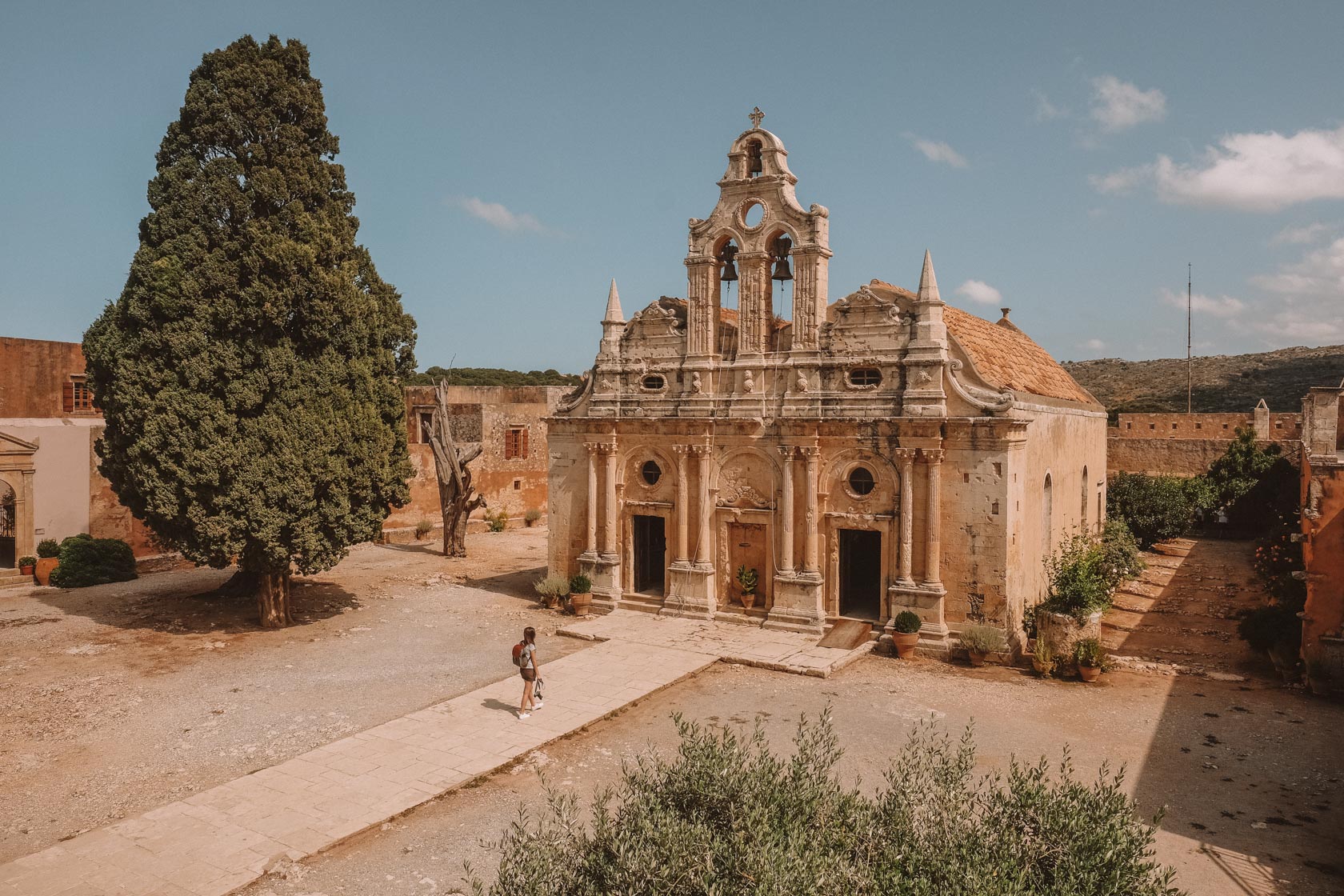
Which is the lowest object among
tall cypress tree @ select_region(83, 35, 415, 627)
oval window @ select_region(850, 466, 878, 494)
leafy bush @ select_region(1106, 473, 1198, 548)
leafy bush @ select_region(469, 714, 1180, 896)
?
leafy bush @ select_region(469, 714, 1180, 896)

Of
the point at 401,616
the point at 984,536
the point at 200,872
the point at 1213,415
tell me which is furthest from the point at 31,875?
the point at 1213,415

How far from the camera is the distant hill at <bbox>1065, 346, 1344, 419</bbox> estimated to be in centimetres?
6047

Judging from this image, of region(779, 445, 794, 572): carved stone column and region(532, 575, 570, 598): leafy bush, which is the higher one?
region(779, 445, 794, 572): carved stone column

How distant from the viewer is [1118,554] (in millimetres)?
23781

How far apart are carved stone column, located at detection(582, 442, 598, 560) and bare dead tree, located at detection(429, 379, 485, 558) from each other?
30.1 ft

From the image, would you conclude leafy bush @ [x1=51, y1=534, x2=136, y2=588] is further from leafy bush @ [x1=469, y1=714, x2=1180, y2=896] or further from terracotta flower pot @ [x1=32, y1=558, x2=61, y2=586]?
leafy bush @ [x1=469, y1=714, x2=1180, y2=896]

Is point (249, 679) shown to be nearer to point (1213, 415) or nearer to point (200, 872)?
point (200, 872)

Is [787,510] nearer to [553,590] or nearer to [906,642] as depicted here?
[906,642]

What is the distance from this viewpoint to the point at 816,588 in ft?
61.5

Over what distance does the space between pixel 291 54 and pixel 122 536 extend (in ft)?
51.0

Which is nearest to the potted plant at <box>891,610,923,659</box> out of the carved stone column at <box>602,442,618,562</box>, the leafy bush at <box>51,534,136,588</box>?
the carved stone column at <box>602,442,618,562</box>

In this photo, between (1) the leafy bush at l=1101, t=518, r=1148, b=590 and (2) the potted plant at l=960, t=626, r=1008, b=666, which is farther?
(1) the leafy bush at l=1101, t=518, r=1148, b=590

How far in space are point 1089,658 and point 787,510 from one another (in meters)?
6.53

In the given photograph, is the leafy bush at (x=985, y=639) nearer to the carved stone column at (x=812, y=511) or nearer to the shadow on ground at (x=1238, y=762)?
the shadow on ground at (x=1238, y=762)
